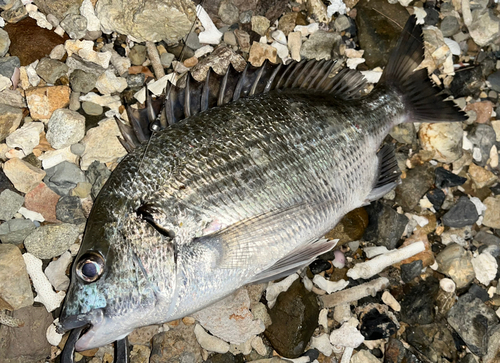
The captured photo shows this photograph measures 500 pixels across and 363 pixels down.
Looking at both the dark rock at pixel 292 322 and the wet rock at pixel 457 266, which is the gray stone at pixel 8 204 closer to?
the dark rock at pixel 292 322

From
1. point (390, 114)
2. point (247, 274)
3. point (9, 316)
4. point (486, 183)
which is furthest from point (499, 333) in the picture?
point (9, 316)

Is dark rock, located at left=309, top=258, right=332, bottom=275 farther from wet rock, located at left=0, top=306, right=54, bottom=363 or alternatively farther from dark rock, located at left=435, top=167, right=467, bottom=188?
wet rock, located at left=0, top=306, right=54, bottom=363

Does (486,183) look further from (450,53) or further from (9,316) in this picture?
(9,316)

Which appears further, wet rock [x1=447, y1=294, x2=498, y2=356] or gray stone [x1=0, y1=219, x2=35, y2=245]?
wet rock [x1=447, y1=294, x2=498, y2=356]

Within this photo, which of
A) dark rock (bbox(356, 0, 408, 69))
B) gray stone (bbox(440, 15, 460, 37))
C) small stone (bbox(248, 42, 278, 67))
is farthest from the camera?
gray stone (bbox(440, 15, 460, 37))

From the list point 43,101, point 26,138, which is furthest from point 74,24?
point 26,138

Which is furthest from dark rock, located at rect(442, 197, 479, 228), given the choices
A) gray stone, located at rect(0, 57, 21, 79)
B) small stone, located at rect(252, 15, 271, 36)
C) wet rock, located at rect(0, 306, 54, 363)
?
gray stone, located at rect(0, 57, 21, 79)

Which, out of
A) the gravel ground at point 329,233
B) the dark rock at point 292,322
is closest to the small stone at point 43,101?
the gravel ground at point 329,233
